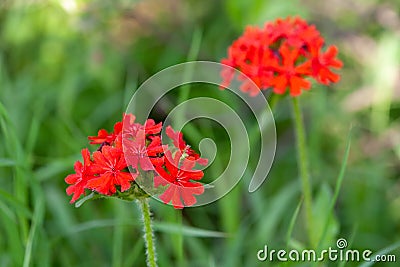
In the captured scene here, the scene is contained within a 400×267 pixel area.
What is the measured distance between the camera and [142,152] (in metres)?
1.24

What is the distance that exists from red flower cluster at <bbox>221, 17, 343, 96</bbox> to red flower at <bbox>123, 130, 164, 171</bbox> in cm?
50

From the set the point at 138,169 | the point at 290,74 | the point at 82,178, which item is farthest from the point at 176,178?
the point at 290,74

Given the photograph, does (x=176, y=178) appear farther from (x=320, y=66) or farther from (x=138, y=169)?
(x=320, y=66)

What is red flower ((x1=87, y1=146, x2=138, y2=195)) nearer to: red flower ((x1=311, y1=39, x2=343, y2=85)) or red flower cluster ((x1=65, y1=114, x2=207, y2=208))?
red flower cluster ((x1=65, y1=114, x2=207, y2=208))

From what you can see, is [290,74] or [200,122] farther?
[200,122]

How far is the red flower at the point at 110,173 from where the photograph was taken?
3.99 ft

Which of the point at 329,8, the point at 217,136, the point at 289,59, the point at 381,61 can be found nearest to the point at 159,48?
the point at 217,136

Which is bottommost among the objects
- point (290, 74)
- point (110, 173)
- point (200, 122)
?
point (110, 173)

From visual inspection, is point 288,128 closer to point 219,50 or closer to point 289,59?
point 219,50

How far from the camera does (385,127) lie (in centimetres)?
279

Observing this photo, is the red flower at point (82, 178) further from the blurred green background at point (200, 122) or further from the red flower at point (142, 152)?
the blurred green background at point (200, 122)

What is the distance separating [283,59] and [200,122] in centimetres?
130

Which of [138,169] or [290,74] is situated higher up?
[290,74]

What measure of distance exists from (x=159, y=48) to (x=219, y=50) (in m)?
0.53
